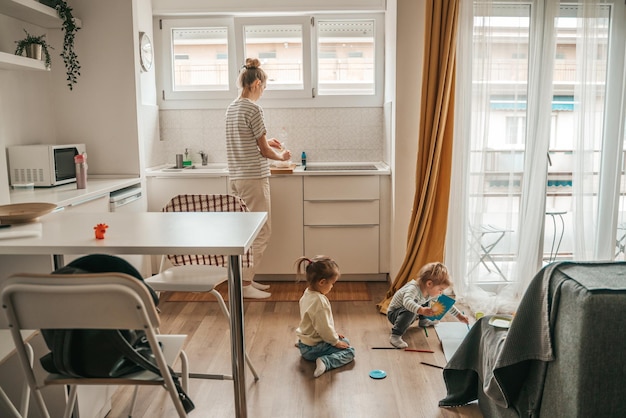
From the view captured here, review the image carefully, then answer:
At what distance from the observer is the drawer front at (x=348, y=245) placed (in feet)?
15.5

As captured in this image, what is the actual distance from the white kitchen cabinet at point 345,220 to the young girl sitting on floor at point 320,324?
4.58ft

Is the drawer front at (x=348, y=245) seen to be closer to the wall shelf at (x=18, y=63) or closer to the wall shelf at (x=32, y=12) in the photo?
the wall shelf at (x=18, y=63)

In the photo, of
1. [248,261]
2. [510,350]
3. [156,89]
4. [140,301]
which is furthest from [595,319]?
[156,89]

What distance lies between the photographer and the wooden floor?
2.83 m

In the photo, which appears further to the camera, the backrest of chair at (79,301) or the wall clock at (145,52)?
the wall clock at (145,52)

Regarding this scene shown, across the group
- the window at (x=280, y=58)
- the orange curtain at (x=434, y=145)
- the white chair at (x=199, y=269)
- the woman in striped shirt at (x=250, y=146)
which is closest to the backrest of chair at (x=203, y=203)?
the white chair at (x=199, y=269)

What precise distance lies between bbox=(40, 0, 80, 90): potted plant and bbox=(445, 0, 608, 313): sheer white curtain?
2609 mm

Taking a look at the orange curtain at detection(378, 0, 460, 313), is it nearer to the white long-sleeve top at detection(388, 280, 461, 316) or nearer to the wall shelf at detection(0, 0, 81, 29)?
the white long-sleeve top at detection(388, 280, 461, 316)

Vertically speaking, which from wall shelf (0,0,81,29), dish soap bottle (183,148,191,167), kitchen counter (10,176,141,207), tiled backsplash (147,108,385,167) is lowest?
kitchen counter (10,176,141,207)

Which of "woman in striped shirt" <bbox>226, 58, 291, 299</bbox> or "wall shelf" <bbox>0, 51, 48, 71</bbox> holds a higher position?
"wall shelf" <bbox>0, 51, 48, 71</bbox>

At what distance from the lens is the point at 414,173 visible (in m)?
4.43

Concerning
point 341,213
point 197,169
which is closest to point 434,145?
point 341,213

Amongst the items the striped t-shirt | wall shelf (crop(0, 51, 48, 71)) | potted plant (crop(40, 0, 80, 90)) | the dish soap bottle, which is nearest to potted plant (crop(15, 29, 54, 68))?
wall shelf (crop(0, 51, 48, 71))

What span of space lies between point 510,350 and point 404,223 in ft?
7.85
